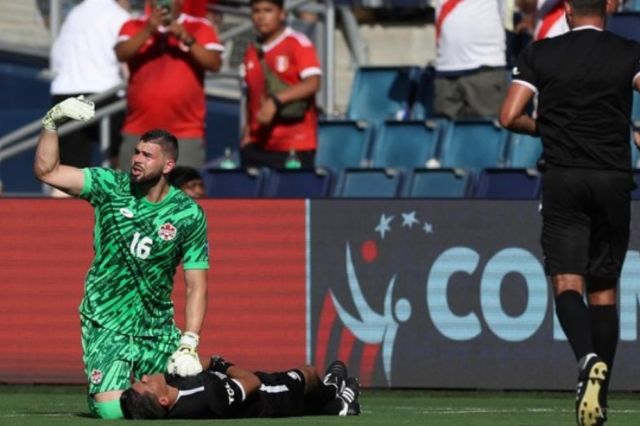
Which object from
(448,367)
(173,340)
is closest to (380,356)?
(448,367)

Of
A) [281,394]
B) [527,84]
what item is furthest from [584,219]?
[281,394]

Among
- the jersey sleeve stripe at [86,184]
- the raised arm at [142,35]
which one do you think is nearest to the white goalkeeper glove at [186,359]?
the jersey sleeve stripe at [86,184]

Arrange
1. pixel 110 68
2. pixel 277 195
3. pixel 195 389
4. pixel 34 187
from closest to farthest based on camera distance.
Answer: pixel 195 389 → pixel 277 195 → pixel 110 68 → pixel 34 187

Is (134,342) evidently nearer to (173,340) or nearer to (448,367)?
(173,340)

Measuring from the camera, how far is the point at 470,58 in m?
15.0

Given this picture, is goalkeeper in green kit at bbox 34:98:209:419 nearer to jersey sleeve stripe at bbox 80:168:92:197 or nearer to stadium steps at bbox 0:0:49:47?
jersey sleeve stripe at bbox 80:168:92:197

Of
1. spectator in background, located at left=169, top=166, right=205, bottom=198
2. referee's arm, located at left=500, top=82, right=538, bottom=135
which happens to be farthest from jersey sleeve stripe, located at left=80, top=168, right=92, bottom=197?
spectator in background, located at left=169, top=166, right=205, bottom=198

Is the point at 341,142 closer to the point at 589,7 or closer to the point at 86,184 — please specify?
the point at 86,184

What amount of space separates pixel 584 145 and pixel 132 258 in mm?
2619

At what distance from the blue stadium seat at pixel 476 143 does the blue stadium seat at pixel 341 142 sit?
35.4 inches

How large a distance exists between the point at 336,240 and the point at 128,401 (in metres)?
3.63

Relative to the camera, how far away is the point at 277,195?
14.5 metres

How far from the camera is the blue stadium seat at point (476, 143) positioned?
14797 millimetres

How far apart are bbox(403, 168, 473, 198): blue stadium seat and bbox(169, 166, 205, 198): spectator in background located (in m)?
1.67
